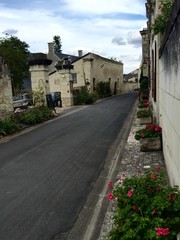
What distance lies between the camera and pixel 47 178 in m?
6.74

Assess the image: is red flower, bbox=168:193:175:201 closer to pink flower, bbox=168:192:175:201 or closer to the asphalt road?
pink flower, bbox=168:192:175:201

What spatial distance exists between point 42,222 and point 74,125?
970cm

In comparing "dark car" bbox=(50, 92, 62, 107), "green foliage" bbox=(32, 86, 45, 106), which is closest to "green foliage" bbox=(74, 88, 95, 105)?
"dark car" bbox=(50, 92, 62, 107)

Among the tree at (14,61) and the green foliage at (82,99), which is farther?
the tree at (14,61)

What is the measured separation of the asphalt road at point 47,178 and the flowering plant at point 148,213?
4.34 ft

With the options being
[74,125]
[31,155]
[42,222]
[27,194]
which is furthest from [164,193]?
[74,125]

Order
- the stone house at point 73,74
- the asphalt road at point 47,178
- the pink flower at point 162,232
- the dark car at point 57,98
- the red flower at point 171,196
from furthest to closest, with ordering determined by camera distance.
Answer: the dark car at point 57,98
the stone house at point 73,74
the asphalt road at point 47,178
the red flower at point 171,196
the pink flower at point 162,232

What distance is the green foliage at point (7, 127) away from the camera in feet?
39.7

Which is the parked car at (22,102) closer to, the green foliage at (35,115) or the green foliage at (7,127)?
the green foliage at (35,115)

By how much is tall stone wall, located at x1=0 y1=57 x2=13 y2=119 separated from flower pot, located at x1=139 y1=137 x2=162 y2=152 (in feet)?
23.3

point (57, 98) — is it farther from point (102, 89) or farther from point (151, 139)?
point (151, 139)

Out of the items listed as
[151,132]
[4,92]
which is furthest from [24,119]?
[151,132]

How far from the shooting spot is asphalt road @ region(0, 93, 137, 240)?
15.3ft

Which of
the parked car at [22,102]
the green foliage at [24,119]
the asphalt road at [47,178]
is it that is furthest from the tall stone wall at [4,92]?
the parked car at [22,102]
